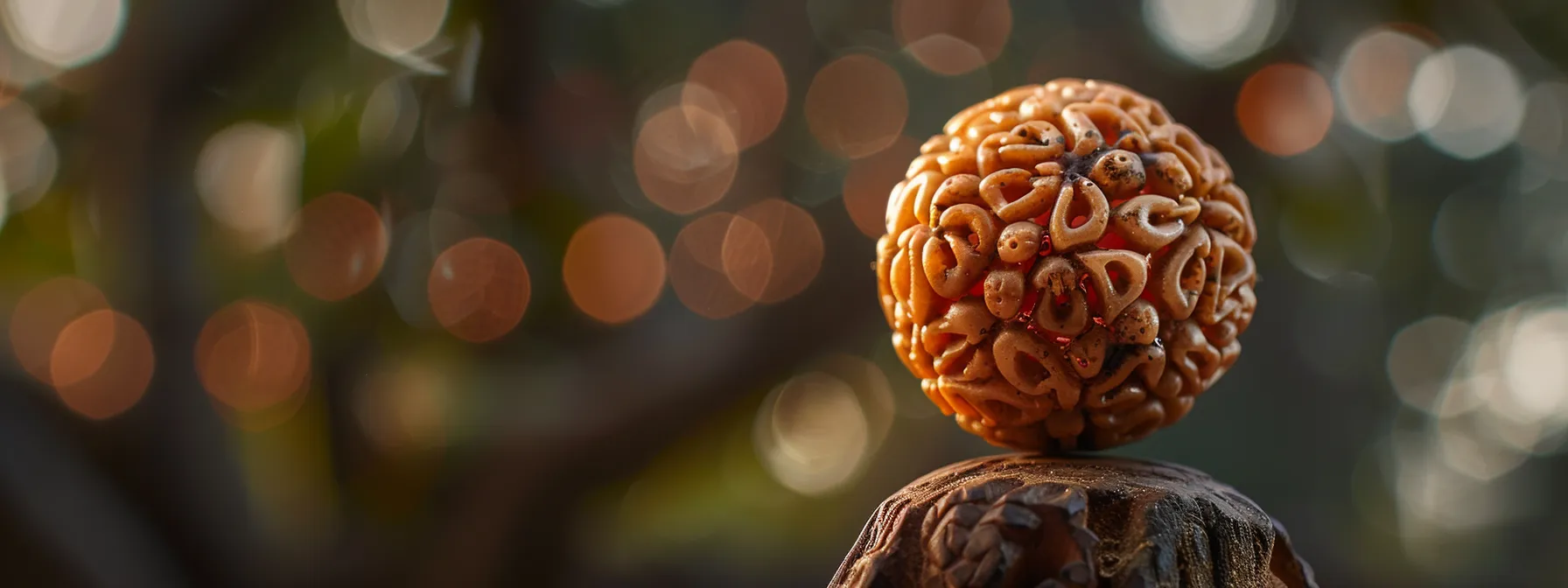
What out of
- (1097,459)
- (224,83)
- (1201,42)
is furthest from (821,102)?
(1097,459)

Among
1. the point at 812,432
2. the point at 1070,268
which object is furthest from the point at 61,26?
the point at 1070,268

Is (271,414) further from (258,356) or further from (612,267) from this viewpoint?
(612,267)

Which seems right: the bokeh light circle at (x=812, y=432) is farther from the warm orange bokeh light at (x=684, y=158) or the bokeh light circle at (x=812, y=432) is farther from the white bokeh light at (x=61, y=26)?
the white bokeh light at (x=61, y=26)

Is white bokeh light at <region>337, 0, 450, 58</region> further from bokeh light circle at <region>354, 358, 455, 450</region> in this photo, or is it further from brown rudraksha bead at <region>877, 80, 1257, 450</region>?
brown rudraksha bead at <region>877, 80, 1257, 450</region>

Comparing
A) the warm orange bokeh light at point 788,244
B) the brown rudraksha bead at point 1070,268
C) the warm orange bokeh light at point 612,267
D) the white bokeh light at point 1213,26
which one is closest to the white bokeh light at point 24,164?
the warm orange bokeh light at point 612,267

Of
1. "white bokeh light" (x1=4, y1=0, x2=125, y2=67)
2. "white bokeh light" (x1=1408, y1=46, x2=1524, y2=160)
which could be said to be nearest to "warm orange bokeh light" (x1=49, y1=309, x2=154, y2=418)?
"white bokeh light" (x1=4, y1=0, x2=125, y2=67)

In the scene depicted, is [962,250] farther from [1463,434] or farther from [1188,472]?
[1463,434]
